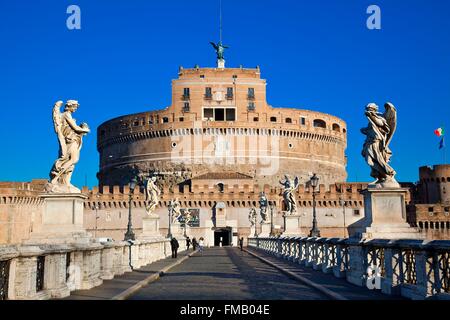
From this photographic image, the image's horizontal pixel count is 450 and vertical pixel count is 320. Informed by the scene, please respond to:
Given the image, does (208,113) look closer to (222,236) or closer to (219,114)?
(219,114)

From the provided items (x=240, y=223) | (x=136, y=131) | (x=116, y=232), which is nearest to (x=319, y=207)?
(x=240, y=223)

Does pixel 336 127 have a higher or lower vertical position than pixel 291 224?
higher

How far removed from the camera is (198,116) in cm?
8088

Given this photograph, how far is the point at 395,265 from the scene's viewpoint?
325 inches

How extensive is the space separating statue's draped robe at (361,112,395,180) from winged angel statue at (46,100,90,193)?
17.5ft

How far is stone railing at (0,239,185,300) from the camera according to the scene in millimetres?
6312

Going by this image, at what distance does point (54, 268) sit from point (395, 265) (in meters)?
4.78

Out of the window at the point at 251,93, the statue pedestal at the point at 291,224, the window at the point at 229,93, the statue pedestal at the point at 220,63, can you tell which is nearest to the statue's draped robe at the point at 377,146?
the statue pedestal at the point at 291,224

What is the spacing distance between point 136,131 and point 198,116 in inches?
386

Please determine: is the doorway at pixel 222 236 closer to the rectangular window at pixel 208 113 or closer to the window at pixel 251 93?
the rectangular window at pixel 208 113

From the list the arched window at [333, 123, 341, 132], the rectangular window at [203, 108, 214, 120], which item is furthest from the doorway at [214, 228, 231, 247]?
the arched window at [333, 123, 341, 132]

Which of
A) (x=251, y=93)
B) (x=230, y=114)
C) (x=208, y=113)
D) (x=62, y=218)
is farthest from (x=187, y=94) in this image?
(x=62, y=218)

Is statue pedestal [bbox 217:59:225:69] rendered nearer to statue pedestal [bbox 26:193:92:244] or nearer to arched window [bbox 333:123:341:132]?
arched window [bbox 333:123:341:132]

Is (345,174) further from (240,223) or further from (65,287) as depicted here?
(65,287)
